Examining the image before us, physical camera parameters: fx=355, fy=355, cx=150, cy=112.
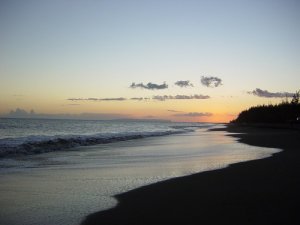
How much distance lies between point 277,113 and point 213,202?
311ft

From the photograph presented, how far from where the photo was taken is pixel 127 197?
855cm

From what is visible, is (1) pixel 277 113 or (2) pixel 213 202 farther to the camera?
(1) pixel 277 113

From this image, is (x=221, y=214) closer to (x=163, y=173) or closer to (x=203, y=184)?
(x=203, y=184)

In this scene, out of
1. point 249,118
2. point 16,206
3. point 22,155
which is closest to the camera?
point 16,206

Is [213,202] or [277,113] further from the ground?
[277,113]

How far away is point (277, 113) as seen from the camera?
9650cm

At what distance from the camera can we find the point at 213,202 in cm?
787

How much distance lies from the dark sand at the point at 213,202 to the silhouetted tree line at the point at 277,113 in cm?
7474

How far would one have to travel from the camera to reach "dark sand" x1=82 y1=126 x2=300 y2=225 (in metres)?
6.64

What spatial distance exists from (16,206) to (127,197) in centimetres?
251

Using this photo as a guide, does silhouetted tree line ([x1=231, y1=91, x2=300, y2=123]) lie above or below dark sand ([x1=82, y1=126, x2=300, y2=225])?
above

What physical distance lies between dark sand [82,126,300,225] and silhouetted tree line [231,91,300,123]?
245 ft

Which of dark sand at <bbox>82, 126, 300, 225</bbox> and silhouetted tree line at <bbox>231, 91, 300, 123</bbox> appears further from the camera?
silhouetted tree line at <bbox>231, 91, 300, 123</bbox>

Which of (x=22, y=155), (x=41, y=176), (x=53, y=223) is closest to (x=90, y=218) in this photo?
(x=53, y=223)
